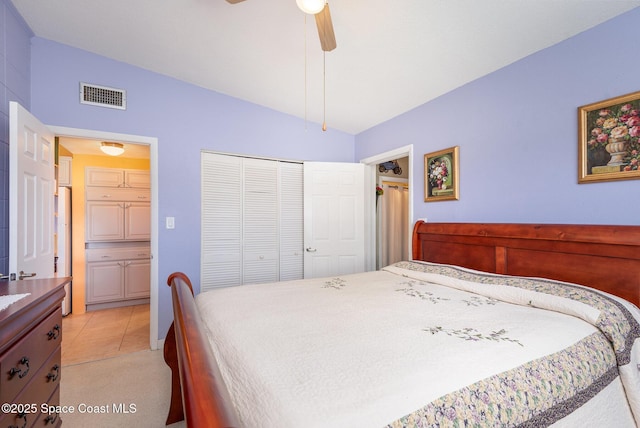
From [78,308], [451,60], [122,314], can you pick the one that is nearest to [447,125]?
[451,60]

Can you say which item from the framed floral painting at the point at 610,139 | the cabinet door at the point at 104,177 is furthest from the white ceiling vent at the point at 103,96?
the framed floral painting at the point at 610,139

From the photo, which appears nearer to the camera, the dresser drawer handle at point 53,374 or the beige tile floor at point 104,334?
the dresser drawer handle at point 53,374

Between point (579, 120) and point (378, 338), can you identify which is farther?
point (579, 120)

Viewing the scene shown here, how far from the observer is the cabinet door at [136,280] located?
404 centimetres

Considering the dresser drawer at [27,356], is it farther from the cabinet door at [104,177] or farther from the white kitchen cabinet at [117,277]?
the cabinet door at [104,177]

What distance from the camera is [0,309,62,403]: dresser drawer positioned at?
93 centimetres

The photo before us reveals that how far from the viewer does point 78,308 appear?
375cm

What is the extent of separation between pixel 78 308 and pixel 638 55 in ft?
19.6

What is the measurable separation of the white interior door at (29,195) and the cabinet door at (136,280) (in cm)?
200

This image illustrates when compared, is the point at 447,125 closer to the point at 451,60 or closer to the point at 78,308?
the point at 451,60

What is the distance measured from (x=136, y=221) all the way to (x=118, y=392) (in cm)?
280

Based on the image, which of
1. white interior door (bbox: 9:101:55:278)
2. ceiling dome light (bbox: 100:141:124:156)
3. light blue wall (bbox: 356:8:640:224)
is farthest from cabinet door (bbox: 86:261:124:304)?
light blue wall (bbox: 356:8:640:224)

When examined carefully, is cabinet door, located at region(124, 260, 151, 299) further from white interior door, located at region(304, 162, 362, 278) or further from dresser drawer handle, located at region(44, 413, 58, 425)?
dresser drawer handle, located at region(44, 413, 58, 425)

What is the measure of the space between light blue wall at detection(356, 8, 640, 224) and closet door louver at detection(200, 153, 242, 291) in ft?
7.03
